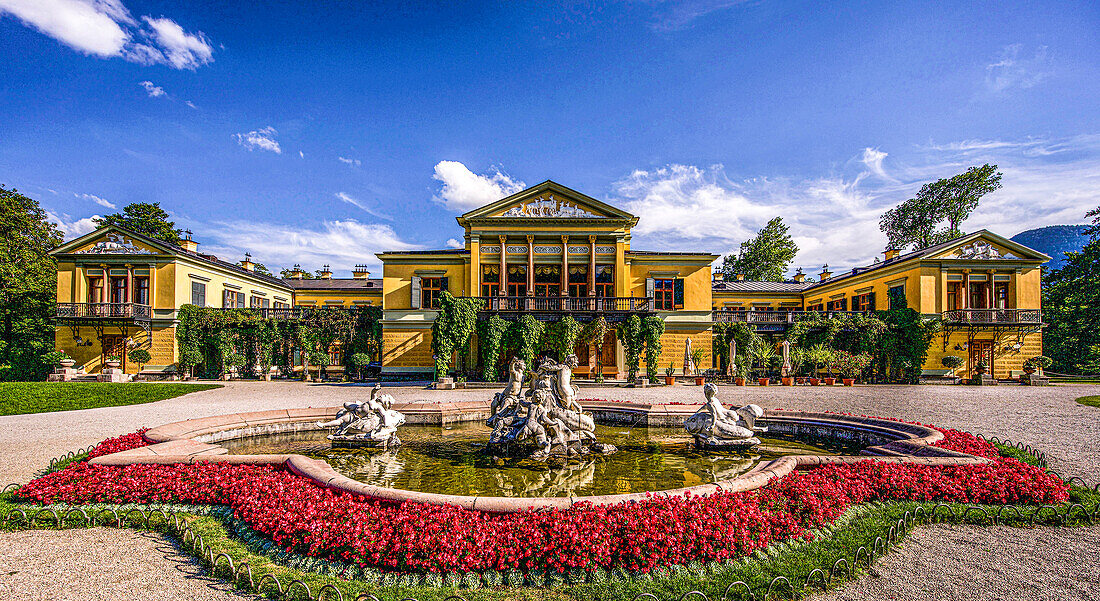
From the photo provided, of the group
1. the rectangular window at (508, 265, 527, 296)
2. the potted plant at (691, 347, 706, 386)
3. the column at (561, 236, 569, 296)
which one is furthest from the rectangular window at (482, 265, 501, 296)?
the potted plant at (691, 347, 706, 386)

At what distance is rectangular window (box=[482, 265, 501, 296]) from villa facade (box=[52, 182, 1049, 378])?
0.07 m

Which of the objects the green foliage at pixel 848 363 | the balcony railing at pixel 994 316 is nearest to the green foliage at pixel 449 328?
the green foliage at pixel 848 363

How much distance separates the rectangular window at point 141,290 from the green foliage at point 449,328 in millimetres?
20158

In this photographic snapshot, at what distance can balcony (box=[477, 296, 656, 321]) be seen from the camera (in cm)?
2730

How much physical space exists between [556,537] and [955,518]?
509 centimetres

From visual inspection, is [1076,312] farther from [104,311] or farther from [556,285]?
[104,311]

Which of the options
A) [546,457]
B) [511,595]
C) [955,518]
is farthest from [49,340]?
[955,518]

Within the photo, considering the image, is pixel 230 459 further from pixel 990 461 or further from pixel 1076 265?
pixel 1076 265

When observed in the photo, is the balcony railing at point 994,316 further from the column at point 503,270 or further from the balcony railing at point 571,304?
the column at point 503,270

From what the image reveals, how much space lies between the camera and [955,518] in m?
5.72

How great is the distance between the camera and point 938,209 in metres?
41.7

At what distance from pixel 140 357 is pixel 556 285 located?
2606 centimetres

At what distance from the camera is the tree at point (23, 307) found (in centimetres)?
2855

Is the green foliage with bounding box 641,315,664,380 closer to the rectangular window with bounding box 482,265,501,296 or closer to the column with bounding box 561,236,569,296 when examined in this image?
the column with bounding box 561,236,569,296
